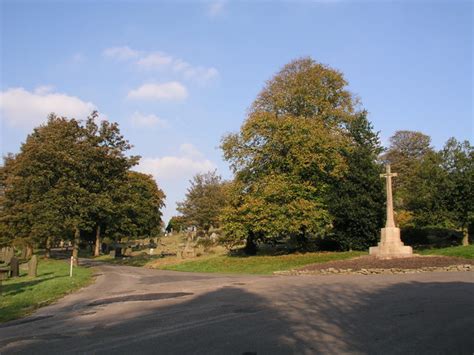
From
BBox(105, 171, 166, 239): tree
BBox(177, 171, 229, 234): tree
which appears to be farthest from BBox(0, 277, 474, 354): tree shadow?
BBox(177, 171, 229, 234): tree

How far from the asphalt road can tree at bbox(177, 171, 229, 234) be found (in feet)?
156

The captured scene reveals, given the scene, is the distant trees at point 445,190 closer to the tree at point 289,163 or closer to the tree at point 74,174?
the tree at point 289,163

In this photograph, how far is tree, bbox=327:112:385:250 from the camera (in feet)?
113

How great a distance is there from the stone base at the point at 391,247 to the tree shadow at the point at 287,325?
12.9m

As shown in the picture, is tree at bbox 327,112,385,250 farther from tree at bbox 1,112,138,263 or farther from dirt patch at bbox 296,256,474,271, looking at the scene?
tree at bbox 1,112,138,263

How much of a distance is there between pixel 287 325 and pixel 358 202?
27.4 metres

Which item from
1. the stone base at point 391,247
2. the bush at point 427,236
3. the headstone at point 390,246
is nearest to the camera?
the stone base at point 391,247

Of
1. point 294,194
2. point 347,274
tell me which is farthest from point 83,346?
point 294,194

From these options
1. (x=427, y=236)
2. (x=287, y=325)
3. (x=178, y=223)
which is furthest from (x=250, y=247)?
(x=178, y=223)

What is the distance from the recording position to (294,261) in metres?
30.1

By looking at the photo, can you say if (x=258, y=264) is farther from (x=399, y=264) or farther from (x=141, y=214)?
(x=141, y=214)

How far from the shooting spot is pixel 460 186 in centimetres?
3356

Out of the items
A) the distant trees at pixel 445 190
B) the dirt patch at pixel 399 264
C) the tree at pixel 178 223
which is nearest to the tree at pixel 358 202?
the distant trees at pixel 445 190

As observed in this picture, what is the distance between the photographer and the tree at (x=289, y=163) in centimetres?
3322
